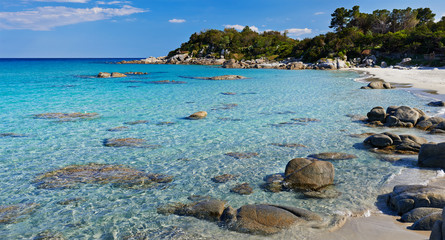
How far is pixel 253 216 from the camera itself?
6.36m

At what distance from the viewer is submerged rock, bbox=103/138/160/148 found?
40.5ft

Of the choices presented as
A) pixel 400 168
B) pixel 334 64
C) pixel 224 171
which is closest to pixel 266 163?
pixel 224 171

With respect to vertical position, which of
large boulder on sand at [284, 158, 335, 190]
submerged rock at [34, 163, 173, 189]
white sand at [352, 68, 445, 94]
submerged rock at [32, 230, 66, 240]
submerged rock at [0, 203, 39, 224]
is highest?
white sand at [352, 68, 445, 94]

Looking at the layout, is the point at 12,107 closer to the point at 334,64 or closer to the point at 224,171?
the point at 224,171

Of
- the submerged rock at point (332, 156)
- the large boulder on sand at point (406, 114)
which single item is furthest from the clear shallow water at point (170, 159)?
the large boulder on sand at point (406, 114)

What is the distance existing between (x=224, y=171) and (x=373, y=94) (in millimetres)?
22845

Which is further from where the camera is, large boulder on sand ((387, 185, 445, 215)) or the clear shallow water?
the clear shallow water

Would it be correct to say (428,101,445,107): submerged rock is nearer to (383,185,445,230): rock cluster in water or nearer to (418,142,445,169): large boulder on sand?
(418,142,445,169): large boulder on sand

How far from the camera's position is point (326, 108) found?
21.2 m

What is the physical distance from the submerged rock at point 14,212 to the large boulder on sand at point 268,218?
15.5 feet

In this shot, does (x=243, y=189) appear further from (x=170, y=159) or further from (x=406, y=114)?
(x=406, y=114)

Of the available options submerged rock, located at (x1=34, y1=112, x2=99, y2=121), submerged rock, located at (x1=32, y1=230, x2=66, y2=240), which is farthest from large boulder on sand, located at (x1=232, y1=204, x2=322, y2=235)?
submerged rock, located at (x1=34, y1=112, x2=99, y2=121)

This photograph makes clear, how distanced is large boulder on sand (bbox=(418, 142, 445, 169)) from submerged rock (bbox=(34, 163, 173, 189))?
774cm

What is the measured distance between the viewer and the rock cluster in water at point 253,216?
6.12 meters
